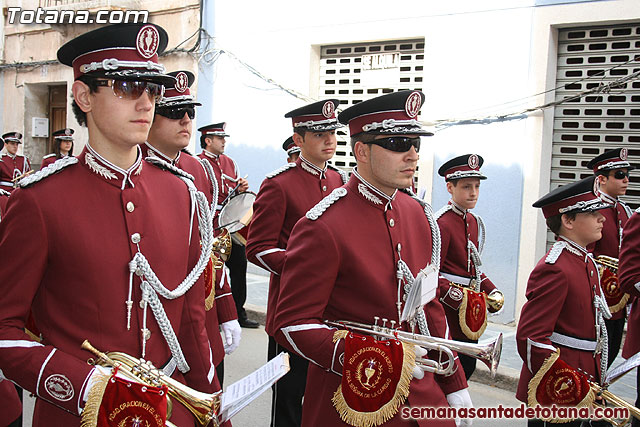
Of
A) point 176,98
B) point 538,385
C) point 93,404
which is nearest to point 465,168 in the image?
point 538,385

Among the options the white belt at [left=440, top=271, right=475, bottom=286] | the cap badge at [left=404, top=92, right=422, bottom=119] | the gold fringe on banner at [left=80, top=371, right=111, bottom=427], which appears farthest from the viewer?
the white belt at [left=440, top=271, right=475, bottom=286]

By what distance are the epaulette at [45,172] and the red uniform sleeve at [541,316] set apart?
103 inches

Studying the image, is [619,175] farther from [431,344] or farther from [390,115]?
[431,344]

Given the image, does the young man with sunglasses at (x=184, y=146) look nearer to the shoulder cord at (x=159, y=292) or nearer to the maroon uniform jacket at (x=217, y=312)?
the maroon uniform jacket at (x=217, y=312)

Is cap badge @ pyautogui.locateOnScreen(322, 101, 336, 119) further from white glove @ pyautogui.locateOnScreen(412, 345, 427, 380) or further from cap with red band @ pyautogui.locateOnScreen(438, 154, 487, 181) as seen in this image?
white glove @ pyautogui.locateOnScreen(412, 345, 427, 380)

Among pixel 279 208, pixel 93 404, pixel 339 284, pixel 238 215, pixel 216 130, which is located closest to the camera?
pixel 93 404

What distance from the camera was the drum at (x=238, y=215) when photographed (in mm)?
5898

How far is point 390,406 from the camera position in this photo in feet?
8.31

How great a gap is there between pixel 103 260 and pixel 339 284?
100 centimetres

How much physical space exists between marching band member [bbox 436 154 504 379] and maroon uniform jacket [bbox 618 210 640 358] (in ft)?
3.27

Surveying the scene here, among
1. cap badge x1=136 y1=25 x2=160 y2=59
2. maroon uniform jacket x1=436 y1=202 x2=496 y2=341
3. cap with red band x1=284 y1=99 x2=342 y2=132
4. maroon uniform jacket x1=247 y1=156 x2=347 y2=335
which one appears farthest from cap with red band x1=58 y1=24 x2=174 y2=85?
maroon uniform jacket x1=436 y1=202 x2=496 y2=341

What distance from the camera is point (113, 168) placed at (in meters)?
2.29

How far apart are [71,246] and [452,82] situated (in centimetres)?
705

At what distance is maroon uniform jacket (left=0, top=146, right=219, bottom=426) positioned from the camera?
2.06 meters
